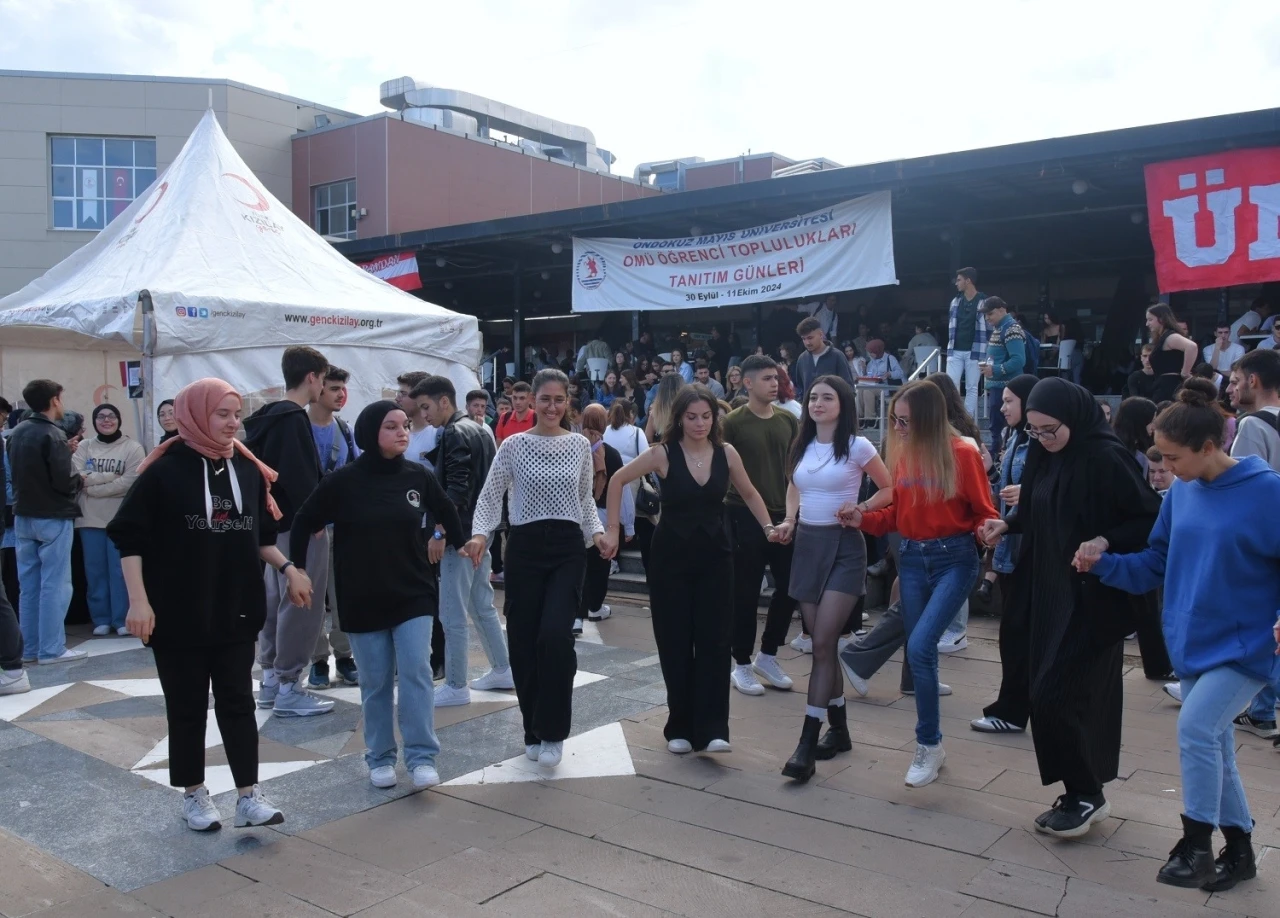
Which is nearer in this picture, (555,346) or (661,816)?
(661,816)

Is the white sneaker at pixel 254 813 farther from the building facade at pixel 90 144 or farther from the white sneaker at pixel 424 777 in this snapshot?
the building facade at pixel 90 144

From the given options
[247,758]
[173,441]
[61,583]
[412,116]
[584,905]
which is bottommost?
[584,905]

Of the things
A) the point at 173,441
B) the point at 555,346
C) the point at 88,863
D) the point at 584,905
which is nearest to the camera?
the point at 584,905

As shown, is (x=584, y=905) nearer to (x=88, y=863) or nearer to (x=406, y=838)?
(x=406, y=838)


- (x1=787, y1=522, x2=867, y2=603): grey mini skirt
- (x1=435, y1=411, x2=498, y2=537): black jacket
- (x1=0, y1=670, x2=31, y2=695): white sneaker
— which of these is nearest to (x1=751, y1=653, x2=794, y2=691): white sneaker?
(x1=787, y1=522, x2=867, y2=603): grey mini skirt

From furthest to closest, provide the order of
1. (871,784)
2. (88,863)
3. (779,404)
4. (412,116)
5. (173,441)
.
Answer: (412,116)
(779,404)
(871,784)
(173,441)
(88,863)

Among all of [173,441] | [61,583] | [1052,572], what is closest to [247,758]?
[173,441]

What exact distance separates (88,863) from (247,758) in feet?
2.15

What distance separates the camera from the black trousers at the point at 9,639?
255 inches

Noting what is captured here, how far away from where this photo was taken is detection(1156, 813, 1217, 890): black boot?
3.65m

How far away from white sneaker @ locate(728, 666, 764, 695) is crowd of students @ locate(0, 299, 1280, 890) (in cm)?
1

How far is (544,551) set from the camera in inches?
200

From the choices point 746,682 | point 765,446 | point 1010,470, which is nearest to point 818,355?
point 765,446

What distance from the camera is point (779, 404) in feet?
24.8
